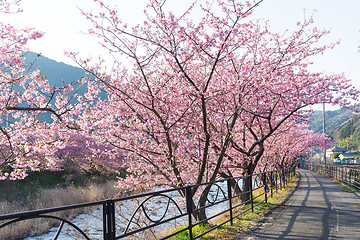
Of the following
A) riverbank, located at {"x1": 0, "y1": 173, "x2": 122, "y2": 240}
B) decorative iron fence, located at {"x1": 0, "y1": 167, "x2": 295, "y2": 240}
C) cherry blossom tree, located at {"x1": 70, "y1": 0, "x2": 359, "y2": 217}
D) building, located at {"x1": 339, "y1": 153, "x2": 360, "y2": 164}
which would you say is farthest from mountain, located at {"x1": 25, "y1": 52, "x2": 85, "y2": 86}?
cherry blossom tree, located at {"x1": 70, "y1": 0, "x2": 359, "y2": 217}

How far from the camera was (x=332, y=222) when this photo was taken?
8492 mm

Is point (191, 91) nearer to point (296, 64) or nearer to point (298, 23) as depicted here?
point (296, 64)

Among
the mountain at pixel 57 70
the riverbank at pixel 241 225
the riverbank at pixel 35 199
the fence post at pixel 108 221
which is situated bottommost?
the riverbank at pixel 35 199

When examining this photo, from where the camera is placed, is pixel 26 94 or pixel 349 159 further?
pixel 349 159

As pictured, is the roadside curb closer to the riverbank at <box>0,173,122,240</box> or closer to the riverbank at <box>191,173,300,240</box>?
the riverbank at <box>191,173,300,240</box>

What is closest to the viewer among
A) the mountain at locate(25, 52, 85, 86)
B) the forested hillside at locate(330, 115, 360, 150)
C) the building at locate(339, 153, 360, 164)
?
the building at locate(339, 153, 360, 164)

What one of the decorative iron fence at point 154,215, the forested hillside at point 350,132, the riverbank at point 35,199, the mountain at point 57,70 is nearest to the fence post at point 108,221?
the decorative iron fence at point 154,215

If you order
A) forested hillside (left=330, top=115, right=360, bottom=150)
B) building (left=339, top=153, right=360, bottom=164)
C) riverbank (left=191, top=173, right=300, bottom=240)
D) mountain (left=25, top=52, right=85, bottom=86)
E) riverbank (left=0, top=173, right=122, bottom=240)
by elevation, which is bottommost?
riverbank (left=0, top=173, right=122, bottom=240)

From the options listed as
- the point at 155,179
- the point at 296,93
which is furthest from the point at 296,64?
the point at 155,179

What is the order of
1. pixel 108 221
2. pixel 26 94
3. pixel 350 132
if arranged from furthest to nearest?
pixel 350 132, pixel 26 94, pixel 108 221

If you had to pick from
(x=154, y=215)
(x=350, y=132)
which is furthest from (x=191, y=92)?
(x=350, y=132)

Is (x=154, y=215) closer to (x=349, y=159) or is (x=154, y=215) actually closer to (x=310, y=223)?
(x=310, y=223)

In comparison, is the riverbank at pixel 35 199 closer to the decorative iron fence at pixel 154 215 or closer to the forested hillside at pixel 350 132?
the decorative iron fence at pixel 154 215

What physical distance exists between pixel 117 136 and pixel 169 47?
11.1 ft
